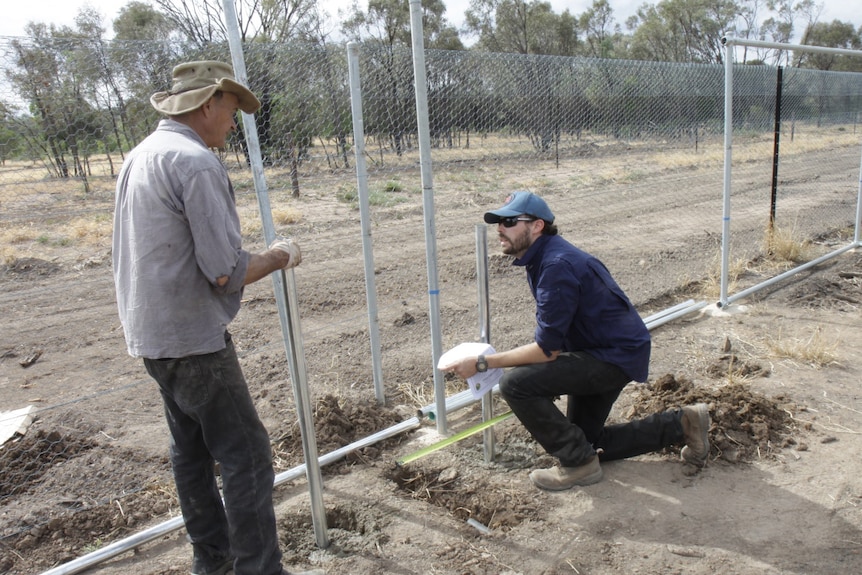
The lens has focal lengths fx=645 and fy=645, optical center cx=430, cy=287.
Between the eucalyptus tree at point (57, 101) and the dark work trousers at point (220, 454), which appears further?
the eucalyptus tree at point (57, 101)

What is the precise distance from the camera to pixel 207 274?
7.18 ft

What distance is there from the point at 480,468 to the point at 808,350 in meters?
2.83

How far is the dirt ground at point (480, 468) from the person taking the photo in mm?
2891

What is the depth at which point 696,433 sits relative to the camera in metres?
3.36

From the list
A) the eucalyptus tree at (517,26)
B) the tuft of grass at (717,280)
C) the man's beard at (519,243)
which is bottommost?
the tuft of grass at (717,280)

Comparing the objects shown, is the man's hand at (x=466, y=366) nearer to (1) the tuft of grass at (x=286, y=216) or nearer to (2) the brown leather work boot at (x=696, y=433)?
(2) the brown leather work boot at (x=696, y=433)

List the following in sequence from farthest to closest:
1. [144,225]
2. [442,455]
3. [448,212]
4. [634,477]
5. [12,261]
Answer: [448,212] < [12,261] < [442,455] < [634,477] < [144,225]

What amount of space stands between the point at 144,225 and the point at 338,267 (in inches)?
267

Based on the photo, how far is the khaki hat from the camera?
7.50ft

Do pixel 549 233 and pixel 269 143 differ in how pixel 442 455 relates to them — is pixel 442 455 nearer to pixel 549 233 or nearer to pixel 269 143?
pixel 549 233

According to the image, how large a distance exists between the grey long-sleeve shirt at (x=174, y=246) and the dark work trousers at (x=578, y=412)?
153 cm

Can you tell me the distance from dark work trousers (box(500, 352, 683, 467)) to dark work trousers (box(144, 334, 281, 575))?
1.30m

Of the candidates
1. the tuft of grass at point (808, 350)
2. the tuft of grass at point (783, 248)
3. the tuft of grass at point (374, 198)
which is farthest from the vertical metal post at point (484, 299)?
the tuft of grass at point (374, 198)

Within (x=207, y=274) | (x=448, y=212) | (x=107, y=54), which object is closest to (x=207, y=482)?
(x=207, y=274)
